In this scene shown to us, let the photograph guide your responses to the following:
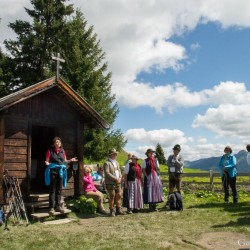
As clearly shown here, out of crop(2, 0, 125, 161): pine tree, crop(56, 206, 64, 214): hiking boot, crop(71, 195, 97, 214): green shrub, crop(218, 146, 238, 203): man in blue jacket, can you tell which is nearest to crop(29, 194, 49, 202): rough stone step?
crop(71, 195, 97, 214): green shrub

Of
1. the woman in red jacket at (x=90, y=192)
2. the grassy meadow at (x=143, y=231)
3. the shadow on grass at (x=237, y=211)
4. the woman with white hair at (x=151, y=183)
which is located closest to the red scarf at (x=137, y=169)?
the woman with white hair at (x=151, y=183)

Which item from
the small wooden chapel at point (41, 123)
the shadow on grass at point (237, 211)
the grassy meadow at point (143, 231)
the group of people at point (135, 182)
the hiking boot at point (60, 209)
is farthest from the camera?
the group of people at point (135, 182)

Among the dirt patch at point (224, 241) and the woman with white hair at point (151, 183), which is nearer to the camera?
the dirt patch at point (224, 241)

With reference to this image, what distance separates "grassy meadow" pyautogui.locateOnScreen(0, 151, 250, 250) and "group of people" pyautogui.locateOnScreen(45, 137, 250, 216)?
0.55m

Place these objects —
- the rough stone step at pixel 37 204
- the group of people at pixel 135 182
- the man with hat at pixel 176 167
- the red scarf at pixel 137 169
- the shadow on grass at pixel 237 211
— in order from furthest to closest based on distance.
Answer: the man with hat at pixel 176 167 < the red scarf at pixel 137 169 < the group of people at pixel 135 182 < the rough stone step at pixel 37 204 < the shadow on grass at pixel 237 211

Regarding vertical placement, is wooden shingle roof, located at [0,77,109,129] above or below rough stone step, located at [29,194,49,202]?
above

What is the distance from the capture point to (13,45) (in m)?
27.4

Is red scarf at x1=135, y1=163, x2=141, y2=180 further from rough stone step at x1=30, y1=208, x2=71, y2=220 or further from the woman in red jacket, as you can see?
rough stone step at x1=30, y1=208, x2=71, y2=220

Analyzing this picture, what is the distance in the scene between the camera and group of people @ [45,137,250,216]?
10.6 m

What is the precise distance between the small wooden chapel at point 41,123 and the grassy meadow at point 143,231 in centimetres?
198

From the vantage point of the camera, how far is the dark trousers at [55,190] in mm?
10469

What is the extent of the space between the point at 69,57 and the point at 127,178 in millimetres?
15186

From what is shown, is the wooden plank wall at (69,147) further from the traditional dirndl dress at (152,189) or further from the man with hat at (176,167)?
the man with hat at (176,167)

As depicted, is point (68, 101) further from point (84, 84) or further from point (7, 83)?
point (7, 83)
